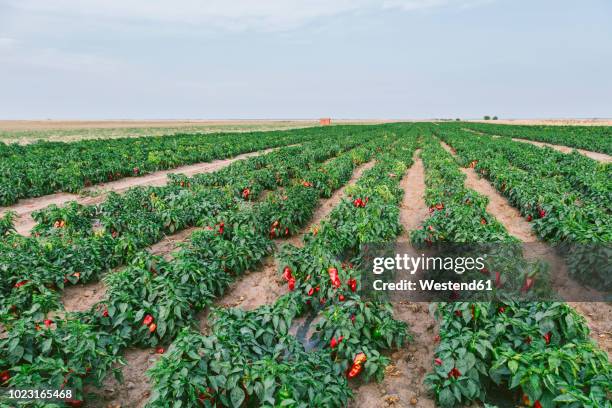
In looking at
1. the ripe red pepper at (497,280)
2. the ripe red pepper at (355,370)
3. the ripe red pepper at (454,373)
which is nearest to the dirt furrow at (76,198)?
the ripe red pepper at (355,370)

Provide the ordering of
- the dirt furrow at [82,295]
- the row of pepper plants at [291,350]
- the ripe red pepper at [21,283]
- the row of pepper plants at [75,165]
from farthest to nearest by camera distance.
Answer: the row of pepper plants at [75,165]
the dirt furrow at [82,295]
the ripe red pepper at [21,283]
the row of pepper plants at [291,350]

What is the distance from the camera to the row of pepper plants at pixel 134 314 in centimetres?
374

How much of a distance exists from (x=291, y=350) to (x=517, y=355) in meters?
2.07

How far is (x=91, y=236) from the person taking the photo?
7.31 metres

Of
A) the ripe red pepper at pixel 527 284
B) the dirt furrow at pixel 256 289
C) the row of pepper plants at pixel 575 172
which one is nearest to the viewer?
the ripe red pepper at pixel 527 284

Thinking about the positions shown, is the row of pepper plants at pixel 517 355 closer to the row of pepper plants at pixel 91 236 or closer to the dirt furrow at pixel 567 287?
the dirt furrow at pixel 567 287

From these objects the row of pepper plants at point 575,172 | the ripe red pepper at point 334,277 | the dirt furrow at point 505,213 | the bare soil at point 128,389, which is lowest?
the bare soil at point 128,389

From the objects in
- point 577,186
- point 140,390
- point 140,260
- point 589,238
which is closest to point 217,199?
point 140,260

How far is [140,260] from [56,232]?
326 cm

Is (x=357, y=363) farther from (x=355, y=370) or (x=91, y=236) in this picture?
(x=91, y=236)

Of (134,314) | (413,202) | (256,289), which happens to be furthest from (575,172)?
(134,314)

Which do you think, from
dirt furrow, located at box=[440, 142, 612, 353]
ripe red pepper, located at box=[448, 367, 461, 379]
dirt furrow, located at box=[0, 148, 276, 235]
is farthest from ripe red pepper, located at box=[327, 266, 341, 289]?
dirt furrow, located at box=[0, 148, 276, 235]

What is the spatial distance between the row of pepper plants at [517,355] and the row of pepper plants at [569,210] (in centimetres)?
156

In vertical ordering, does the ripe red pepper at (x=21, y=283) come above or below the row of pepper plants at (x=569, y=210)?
below
